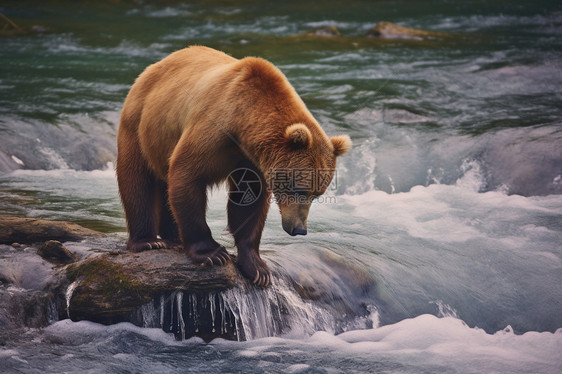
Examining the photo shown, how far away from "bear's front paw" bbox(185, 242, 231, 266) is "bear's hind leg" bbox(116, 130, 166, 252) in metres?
0.55

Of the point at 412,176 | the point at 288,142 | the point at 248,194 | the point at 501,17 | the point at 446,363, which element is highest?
the point at 501,17

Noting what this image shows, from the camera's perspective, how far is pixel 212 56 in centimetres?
529

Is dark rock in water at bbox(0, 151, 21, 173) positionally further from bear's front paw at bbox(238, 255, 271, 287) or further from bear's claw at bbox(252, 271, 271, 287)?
bear's claw at bbox(252, 271, 271, 287)

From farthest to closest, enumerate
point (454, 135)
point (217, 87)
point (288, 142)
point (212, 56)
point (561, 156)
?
point (454, 135)
point (561, 156)
point (212, 56)
point (217, 87)
point (288, 142)

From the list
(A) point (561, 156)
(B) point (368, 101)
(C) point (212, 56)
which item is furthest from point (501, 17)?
(C) point (212, 56)

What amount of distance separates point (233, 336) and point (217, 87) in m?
1.79

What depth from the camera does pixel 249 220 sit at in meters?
5.01

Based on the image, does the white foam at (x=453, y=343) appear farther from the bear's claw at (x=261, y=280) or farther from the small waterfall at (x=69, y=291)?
the small waterfall at (x=69, y=291)

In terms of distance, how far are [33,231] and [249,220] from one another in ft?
6.08

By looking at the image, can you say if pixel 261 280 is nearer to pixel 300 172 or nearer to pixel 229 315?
pixel 229 315

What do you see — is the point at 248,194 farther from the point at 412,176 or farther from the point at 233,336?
the point at 412,176

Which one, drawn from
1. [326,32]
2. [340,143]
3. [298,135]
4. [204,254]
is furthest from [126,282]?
[326,32]

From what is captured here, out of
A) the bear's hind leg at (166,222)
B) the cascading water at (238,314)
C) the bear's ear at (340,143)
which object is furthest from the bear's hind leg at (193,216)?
the bear's ear at (340,143)

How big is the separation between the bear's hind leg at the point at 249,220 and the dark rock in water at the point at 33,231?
145 centimetres
